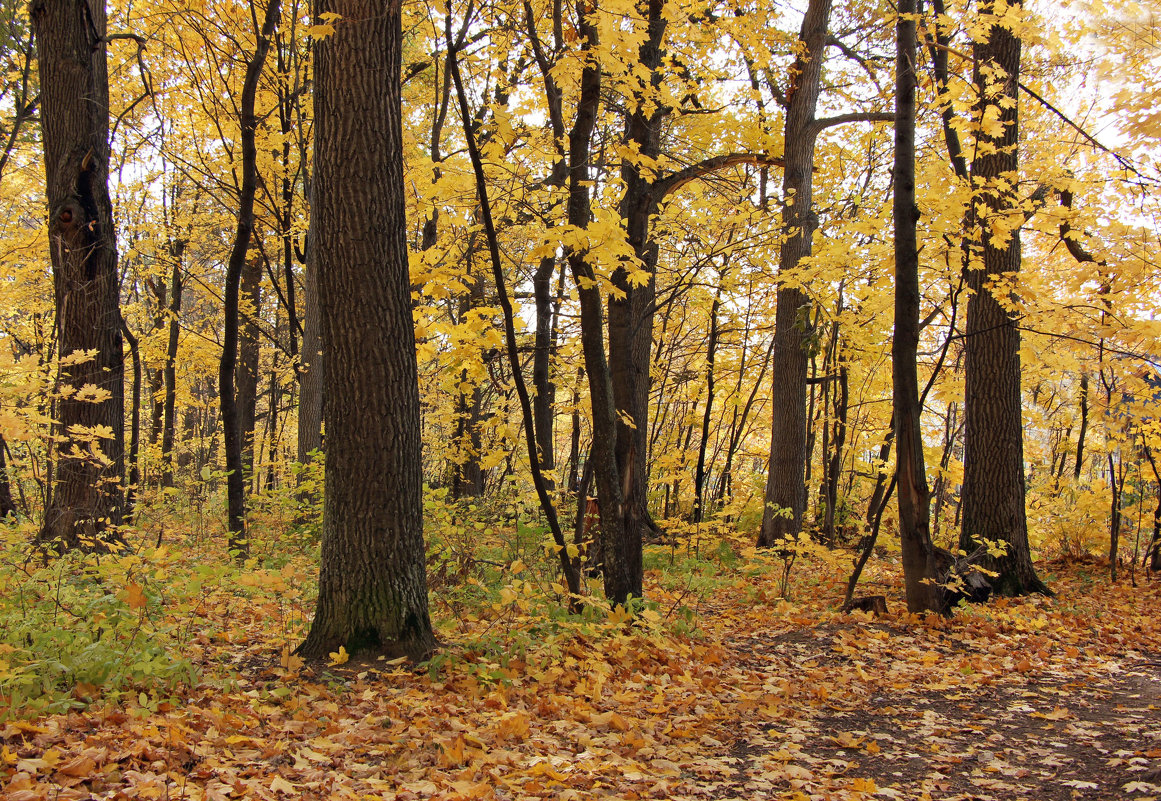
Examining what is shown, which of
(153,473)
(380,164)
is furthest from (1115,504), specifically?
(153,473)

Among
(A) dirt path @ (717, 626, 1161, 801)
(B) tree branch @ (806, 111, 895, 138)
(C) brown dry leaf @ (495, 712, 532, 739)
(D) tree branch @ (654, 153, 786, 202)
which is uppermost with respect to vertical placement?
(B) tree branch @ (806, 111, 895, 138)

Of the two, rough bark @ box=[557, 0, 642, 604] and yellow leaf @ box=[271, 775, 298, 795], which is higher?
rough bark @ box=[557, 0, 642, 604]

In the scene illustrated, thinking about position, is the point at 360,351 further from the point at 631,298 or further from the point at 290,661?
the point at 631,298

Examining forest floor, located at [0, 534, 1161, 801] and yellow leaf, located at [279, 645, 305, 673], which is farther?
yellow leaf, located at [279, 645, 305, 673]

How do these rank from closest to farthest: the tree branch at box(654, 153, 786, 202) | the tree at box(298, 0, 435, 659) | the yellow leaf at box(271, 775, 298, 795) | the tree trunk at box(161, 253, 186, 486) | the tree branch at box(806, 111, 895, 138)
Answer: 1. the yellow leaf at box(271, 775, 298, 795)
2. the tree at box(298, 0, 435, 659)
3. the tree branch at box(654, 153, 786, 202)
4. the tree branch at box(806, 111, 895, 138)
5. the tree trunk at box(161, 253, 186, 486)

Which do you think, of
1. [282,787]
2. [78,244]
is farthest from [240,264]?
[282,787]

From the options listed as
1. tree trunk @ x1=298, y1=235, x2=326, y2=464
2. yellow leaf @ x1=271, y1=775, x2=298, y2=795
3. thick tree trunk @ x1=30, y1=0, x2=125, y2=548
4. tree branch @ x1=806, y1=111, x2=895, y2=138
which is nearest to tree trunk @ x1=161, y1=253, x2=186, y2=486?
tree trunk @ x1=298, y1=235, x2=326, y2=464

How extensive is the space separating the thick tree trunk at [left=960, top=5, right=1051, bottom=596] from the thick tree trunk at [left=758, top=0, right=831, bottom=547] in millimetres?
2082

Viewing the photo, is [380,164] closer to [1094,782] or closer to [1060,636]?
[1094,782]

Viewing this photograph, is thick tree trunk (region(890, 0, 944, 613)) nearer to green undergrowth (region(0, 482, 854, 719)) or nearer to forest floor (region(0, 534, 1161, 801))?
forest floor (region(0, 534, 1161, 801))

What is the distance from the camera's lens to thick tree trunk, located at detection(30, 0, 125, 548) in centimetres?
628

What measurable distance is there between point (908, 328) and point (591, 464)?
3.07 metres

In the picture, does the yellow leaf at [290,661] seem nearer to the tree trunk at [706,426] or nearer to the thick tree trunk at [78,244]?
the thick tree trunk at [78,244]

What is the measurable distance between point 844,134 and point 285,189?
9229 mm
